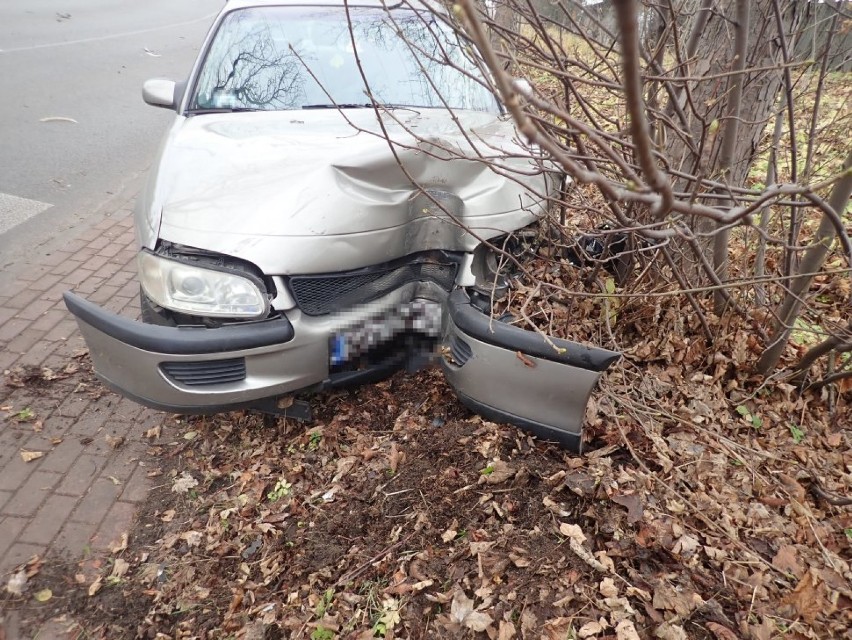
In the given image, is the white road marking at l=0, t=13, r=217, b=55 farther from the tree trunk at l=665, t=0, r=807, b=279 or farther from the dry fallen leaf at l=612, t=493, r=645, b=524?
the dry fallen leaf at l=612, t=493, r=645, b=524

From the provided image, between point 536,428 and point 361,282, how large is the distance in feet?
3.22

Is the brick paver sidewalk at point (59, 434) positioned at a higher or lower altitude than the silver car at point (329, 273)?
lower

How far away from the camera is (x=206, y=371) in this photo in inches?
89.5

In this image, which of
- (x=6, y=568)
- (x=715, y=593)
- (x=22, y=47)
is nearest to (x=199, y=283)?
(x=6, y=568)

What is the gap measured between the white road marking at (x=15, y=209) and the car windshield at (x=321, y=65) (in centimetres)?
273

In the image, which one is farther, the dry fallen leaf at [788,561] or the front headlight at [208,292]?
the front headlight at [208,292]

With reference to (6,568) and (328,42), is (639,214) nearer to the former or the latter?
(328,42)

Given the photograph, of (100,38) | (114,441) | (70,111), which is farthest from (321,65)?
(100,38)

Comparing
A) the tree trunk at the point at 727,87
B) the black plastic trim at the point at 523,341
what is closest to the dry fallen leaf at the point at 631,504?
the black plastic trim at the point at 523,341

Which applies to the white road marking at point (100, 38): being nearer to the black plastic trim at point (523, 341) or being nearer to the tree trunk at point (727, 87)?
the black plastic trim at point (523, 341)

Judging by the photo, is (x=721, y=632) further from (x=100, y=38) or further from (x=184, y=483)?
(x=100, y=38)

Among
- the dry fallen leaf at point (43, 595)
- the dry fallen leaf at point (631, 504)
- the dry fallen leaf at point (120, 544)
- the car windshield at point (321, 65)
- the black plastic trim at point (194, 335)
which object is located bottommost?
the dry fallen leaf at point (43, 595)

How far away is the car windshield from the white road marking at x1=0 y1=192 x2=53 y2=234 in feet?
8.97

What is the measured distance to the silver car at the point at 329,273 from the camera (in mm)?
2217
